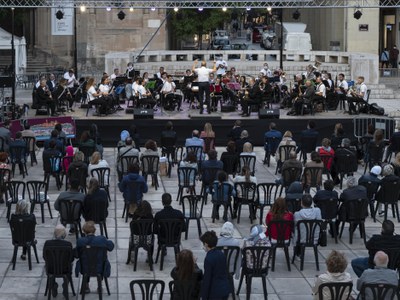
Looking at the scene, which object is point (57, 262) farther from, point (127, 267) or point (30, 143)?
point (30, 143)

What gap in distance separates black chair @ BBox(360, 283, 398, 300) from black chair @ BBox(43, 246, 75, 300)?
4329mm

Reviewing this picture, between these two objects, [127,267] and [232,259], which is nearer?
[232,259]

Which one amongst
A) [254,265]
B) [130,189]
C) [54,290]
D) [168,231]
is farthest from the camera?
[130,189]

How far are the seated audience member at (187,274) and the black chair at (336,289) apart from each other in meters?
1.56

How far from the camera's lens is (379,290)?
13.9 m

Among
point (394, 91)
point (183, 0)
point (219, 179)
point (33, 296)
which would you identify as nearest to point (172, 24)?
point (394, 91)

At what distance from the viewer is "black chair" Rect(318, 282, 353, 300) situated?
14086 millimetres

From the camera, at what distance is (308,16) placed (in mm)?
65312

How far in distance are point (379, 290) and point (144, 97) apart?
69.6 ft

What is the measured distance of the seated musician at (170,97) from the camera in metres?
35.0

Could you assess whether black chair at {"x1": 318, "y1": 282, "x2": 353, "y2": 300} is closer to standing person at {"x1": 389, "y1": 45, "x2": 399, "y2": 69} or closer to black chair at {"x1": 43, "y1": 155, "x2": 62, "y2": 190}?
black chair at {"x1": 43, "y1": 155, "x2": 62, "y2": 190}

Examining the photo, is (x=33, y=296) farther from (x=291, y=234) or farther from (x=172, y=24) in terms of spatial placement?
(x=172, y=24)

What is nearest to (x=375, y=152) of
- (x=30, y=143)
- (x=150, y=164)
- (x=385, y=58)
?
(x=150, y=164)

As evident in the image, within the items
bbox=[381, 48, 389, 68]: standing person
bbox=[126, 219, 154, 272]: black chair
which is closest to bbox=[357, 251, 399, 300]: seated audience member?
bbox=[126, 219, 154, 272]: black chair
